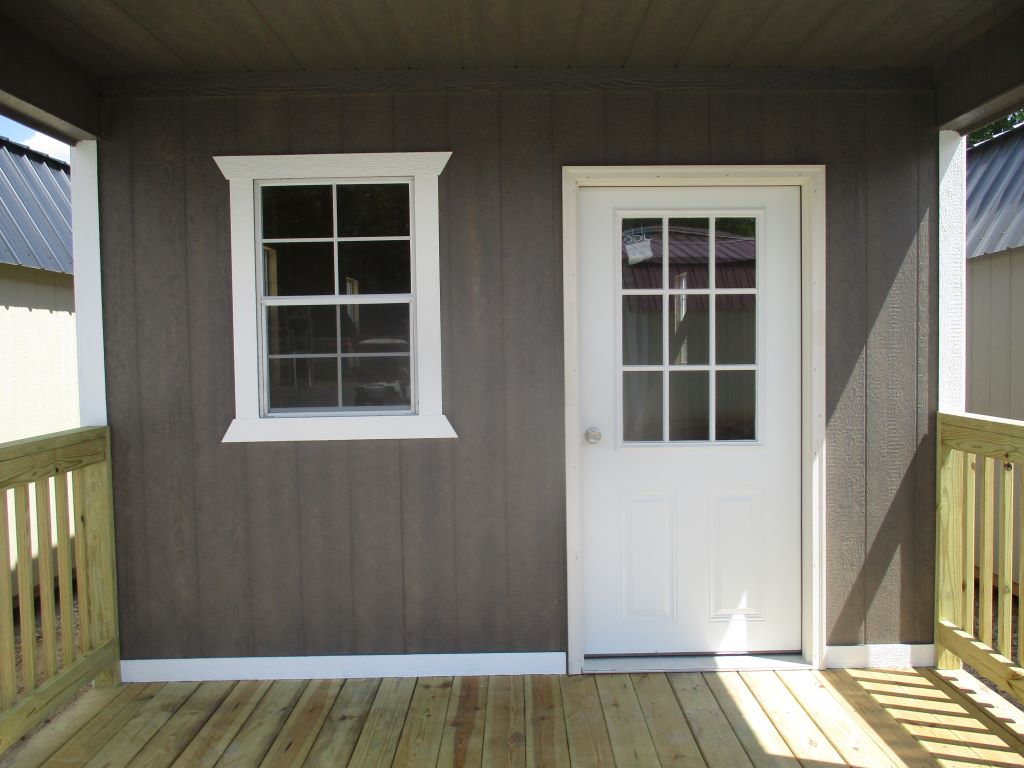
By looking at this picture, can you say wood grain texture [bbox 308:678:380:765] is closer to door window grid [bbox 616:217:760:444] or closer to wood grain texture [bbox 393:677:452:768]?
wood grain texture [bbox 393:677:452:768]

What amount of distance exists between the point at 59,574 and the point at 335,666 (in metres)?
1.14

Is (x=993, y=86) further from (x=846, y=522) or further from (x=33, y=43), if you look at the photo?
(x=33, y=43)

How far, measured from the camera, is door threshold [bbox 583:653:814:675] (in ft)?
10.1

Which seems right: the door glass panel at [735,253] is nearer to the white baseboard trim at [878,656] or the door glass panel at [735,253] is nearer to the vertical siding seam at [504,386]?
the vertical siding seam at [504,386]

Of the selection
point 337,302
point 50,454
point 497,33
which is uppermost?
point 497,33

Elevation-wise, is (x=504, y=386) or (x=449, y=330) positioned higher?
(x=449, y=330)

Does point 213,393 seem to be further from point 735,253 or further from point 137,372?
Answer: point 735,253

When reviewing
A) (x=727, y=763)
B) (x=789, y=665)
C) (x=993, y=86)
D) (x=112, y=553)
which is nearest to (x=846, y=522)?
(x=789, y=665)

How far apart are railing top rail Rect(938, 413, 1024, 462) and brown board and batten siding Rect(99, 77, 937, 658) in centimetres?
10

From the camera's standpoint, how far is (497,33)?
8.66ft

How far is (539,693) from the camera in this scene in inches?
115

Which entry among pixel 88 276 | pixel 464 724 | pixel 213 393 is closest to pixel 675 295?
pixel 464 724

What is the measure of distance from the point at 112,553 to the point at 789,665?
9.51 feet

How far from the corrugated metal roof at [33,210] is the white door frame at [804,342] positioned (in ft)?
9.59
